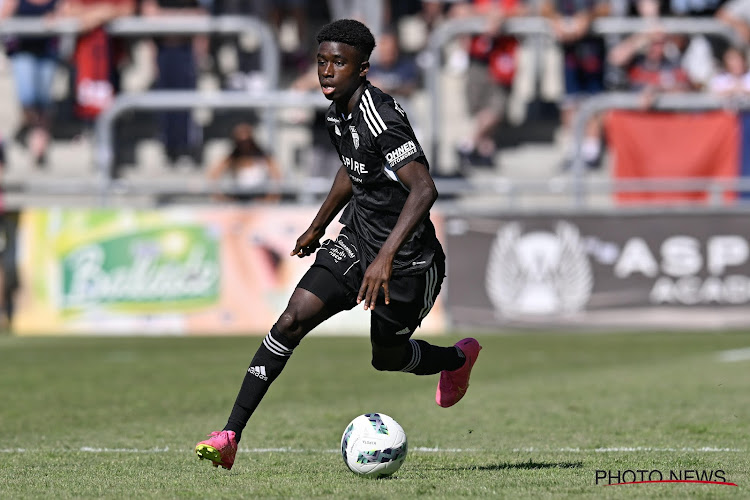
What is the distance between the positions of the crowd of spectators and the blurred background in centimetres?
4

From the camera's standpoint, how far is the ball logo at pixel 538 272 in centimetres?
1695

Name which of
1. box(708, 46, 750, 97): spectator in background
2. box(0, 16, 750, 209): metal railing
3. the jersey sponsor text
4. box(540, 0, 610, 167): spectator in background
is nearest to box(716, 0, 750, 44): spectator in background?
box(0, 16, 750, 209): metal railing

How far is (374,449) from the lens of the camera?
20.0 ft

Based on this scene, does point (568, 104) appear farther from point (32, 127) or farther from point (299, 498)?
point (299, 498)

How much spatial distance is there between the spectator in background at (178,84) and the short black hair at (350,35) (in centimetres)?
1406

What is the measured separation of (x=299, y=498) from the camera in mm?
5379

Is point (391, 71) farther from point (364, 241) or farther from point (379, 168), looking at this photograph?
point (379, 168)

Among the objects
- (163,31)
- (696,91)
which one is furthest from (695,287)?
(163,31)

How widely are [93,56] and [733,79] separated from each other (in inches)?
391

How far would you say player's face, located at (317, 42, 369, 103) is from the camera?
6277 mm

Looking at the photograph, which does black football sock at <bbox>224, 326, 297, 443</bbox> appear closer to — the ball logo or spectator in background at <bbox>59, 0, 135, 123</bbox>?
the ball logo

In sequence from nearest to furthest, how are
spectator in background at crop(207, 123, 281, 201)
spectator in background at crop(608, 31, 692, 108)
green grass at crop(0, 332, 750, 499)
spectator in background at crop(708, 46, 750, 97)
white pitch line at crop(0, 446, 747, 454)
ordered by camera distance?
green grass at crop(0, 332, 750, 499) < white pitch line at crop(0, 446, 747, 454) < spectator in background at crop(207, 123, 281, 201) < spectator in background at crop(708, 46, 750, 97) < spectator in background at crop(608, 31, 692, 108)

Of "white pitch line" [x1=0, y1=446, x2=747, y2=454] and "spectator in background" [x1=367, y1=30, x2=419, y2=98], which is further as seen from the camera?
"spectator in background" [x1=367, y1=30, x2=419, y2=98]

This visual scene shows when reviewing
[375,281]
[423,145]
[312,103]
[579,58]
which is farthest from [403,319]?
[579,58]
